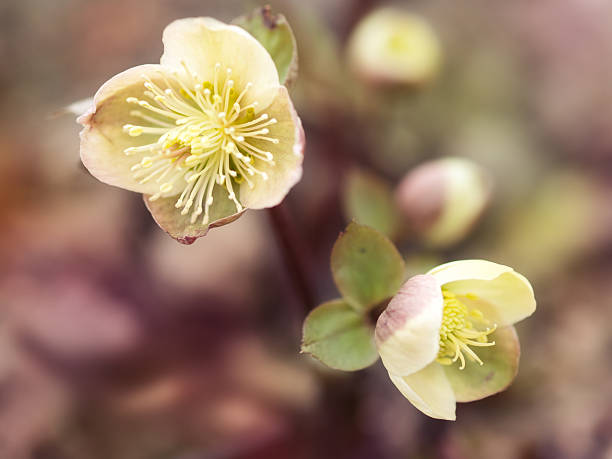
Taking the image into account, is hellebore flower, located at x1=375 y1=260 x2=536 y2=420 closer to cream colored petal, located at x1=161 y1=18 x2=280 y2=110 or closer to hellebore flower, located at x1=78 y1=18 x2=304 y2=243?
hellebore flower, located at x1=78 y1=18 x2=304 y2=243

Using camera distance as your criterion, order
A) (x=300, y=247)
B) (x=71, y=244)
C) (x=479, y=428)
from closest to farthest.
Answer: (x=300, y=247), (x=479, y=428), (x=71, y=244)

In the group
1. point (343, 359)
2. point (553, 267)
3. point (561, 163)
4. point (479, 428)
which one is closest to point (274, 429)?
point (479, 428)

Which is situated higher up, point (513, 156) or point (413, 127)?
point (413, 127)

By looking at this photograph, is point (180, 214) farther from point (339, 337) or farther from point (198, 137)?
point (339, 337)

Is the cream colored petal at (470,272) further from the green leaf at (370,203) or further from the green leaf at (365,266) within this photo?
the green leaf at (370,203)

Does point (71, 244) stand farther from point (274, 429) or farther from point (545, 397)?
point (545, 397)

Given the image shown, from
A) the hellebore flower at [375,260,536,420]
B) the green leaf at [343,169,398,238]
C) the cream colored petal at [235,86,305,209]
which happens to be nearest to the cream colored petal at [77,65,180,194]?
the cream colored petal at [235,86,305,209]

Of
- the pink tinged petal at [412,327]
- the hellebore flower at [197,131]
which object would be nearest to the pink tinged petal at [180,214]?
the hellebore flower at [197,131]
